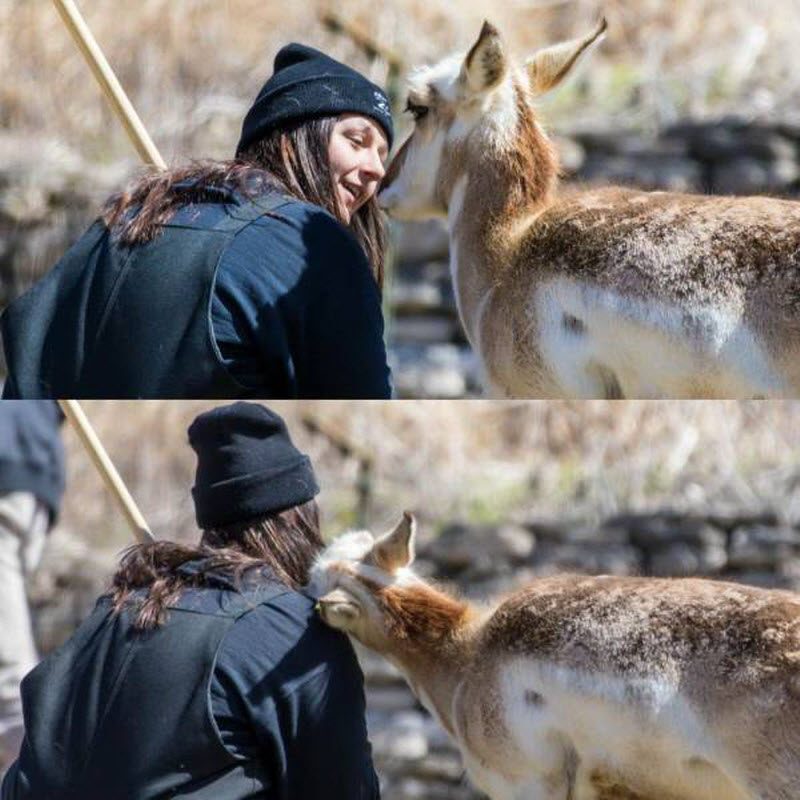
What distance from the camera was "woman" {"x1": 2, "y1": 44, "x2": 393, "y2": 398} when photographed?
11.3ft

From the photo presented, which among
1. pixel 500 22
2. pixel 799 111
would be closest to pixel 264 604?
pixel 799 111

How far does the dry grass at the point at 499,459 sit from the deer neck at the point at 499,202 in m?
3.63

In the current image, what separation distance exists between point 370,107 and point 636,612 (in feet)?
3.85

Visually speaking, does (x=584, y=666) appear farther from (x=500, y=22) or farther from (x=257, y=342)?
(x=500, y=22)

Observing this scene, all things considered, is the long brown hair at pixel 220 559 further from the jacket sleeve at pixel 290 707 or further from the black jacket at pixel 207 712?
the jacket sleeve at pixel 290 707

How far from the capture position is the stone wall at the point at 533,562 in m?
7.14

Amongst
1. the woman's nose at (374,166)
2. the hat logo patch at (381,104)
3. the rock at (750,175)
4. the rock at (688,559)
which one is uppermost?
the hat logo patch at (381,104)

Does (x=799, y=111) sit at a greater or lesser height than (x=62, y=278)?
lesser

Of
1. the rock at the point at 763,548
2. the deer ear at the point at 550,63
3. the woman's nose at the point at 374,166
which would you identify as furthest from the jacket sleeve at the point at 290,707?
the rock at the point at 763,548

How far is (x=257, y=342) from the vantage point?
346cm

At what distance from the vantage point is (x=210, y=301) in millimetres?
3422

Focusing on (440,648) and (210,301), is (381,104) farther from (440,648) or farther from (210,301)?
(440,648)

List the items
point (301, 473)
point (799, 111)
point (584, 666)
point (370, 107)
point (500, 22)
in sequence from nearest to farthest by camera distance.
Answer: point (584, 666) → point (301, 473) → point (370, 107) → point (799, 111) → point (500, 22)

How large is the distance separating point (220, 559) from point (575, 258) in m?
0.83
